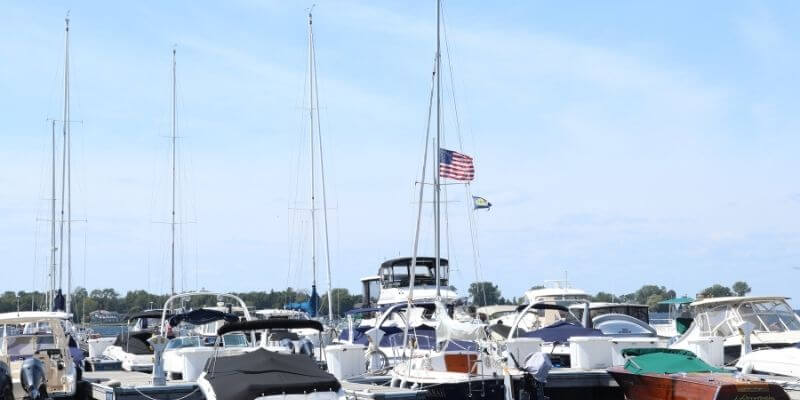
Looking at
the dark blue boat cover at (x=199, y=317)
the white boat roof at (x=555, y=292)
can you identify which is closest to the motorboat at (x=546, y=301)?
the white boat roof at (x=555, y=292)

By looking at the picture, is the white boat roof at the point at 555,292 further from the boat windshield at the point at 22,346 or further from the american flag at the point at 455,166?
the boat windshield at the point at 22,346

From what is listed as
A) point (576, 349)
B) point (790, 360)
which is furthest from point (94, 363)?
point (790, 360)

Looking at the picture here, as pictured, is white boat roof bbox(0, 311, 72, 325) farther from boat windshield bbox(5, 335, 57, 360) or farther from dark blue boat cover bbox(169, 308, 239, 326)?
dark blue boat cover bbox(169, 308, 239, 326)

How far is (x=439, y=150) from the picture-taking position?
122 feet

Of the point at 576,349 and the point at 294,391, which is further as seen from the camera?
the point at 576,349

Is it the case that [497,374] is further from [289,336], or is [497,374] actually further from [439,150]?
[439,150]

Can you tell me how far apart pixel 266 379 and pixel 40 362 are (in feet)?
18.3

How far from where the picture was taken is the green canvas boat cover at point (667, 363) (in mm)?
23156

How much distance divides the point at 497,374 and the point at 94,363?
1540cm

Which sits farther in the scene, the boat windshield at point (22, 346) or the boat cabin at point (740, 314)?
the boat cabin at point (740, 314)

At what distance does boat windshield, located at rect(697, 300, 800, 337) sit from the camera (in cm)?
3008

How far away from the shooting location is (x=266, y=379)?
1778 cm

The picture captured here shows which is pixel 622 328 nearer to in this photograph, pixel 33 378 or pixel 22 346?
pixel 22 346

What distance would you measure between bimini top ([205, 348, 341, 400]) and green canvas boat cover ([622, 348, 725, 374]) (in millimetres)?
8222
